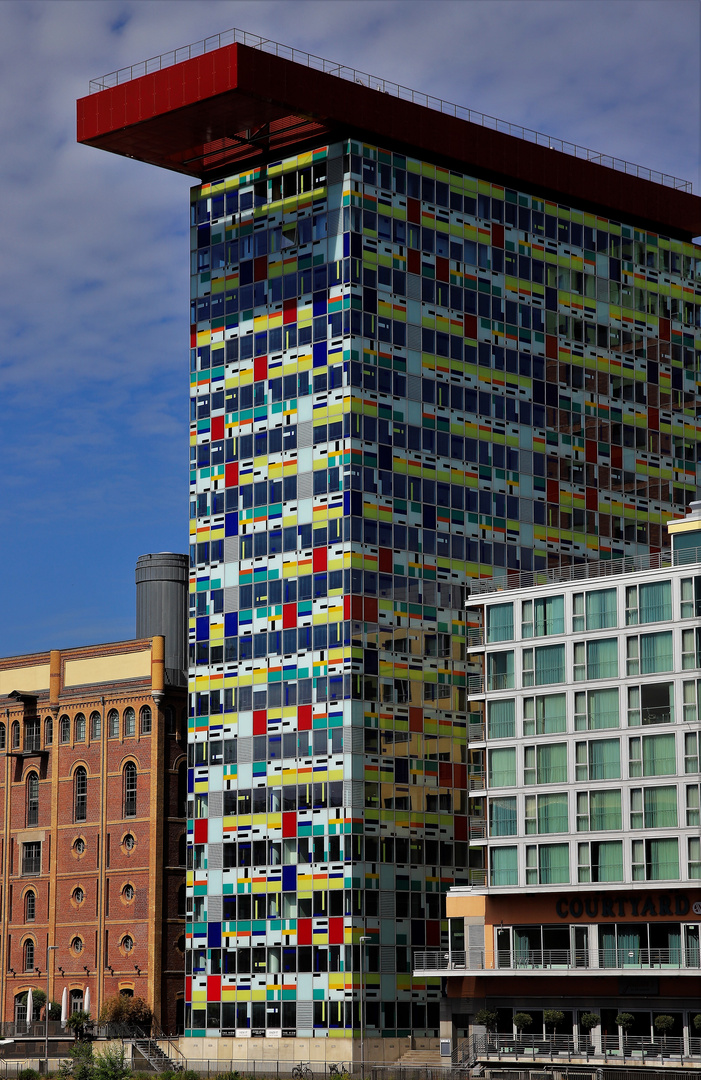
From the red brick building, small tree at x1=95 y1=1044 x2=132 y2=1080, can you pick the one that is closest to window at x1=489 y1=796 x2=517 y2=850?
small tree at x1=95 y1=1044 x2=132 y2=1080

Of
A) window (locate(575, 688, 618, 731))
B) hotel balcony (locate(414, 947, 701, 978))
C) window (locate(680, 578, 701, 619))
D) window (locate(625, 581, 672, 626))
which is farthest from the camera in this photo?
window (locate(575, 688, 618, 731))

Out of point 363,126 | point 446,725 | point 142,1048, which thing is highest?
point 363,126

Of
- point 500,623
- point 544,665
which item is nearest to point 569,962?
point 544,665

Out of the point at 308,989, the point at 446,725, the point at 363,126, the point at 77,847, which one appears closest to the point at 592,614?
the point at 446,725

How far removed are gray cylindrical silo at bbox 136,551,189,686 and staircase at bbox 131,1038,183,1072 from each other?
3124 cm

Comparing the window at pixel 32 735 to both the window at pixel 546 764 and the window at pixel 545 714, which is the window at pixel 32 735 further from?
the window at pixel 546 764

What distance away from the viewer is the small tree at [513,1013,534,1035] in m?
111

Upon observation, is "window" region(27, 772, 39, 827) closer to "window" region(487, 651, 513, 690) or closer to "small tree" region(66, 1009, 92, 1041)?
"small tree" region(66, 1009, 92, 1041)

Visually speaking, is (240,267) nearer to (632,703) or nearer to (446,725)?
(446,725)

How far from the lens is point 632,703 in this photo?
111 m

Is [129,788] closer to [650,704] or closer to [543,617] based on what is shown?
[543,617]

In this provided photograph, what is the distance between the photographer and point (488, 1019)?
112625mm

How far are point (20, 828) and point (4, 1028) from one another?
53.1ft

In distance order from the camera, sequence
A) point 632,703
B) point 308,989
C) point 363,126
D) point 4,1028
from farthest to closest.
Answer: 1. point 4,1028
2. point 363,126
3. point 308,989
4. point 632,703
